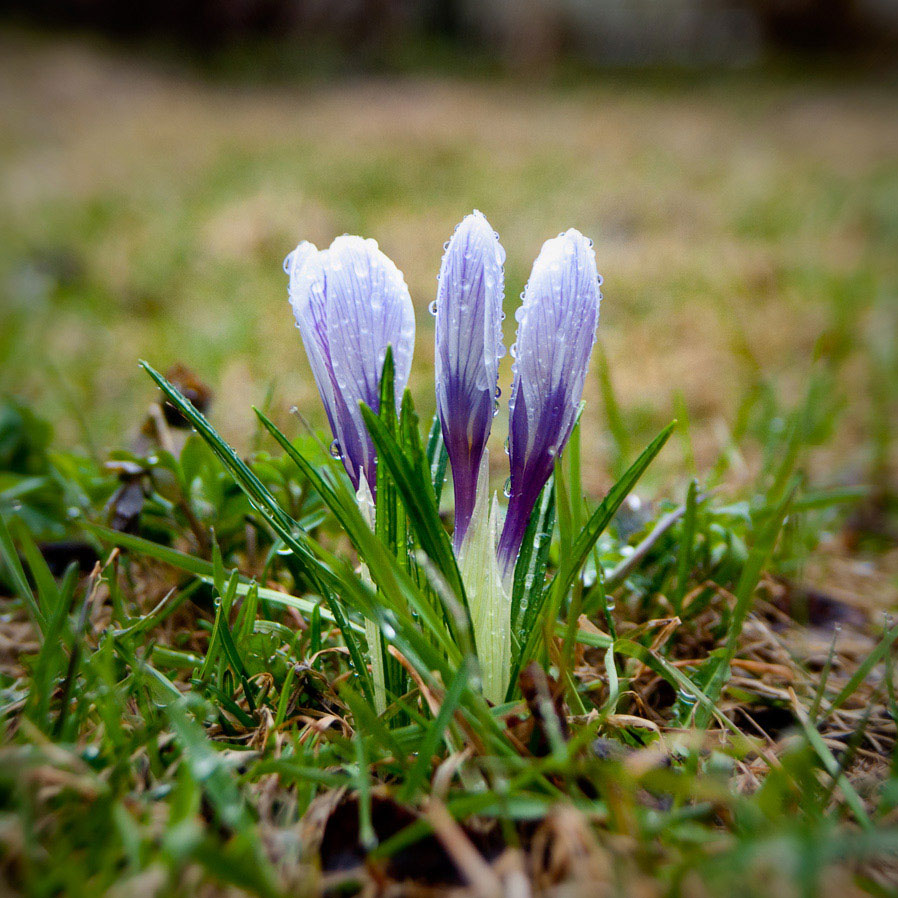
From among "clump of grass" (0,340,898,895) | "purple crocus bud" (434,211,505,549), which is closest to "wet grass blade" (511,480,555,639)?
"clump of grass" (0,340,898,895)

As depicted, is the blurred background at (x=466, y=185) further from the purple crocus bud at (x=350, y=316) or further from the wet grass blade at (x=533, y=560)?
the purple crocus bud at (x=350, y=316)

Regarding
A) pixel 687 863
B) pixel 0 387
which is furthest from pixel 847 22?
pixel 687 863

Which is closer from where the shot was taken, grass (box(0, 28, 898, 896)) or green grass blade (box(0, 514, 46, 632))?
grass (box(0, 28, 898, 896))

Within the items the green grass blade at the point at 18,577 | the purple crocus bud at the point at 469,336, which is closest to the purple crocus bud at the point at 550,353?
the purple crocus bud at the point at 469,336

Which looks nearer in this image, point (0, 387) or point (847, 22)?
point (0, 387)

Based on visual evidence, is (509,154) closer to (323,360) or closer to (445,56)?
(445,56)

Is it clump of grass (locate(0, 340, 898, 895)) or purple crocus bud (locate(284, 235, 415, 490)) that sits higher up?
purple crocus bud (locate(284, 235, 415, 490))

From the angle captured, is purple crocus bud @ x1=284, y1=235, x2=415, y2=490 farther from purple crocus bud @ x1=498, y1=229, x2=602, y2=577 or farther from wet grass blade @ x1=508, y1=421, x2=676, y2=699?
wet grass blade @ x1=508, y1=421, x2=676, y2=699

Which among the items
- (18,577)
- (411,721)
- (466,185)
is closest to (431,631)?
(411,721)
